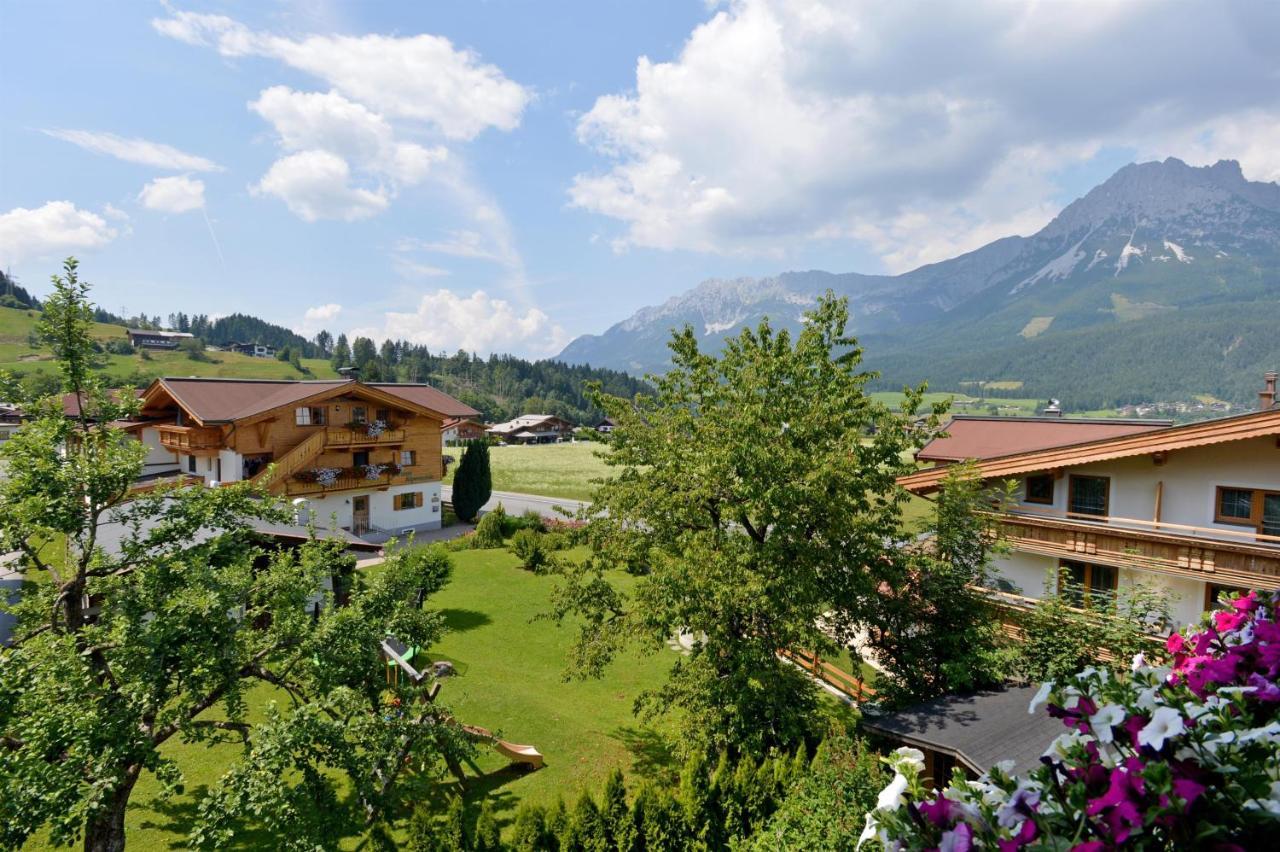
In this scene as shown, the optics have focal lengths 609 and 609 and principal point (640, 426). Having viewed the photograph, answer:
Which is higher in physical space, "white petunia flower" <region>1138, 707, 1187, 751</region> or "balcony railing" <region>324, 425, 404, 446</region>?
"white petunia flower" <region>1138, 707, 1187, 751</region>

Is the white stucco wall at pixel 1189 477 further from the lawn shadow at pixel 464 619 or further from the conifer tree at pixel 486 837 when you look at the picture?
the lawn shadow at pixel 464 619

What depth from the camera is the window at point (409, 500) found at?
38.8m

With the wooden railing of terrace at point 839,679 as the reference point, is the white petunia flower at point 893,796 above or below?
above

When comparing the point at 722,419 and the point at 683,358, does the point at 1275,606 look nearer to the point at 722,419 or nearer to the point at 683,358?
the point at 722,419

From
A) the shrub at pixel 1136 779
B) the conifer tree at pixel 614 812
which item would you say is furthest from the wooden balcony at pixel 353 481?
the shrub at pixel 1136 779

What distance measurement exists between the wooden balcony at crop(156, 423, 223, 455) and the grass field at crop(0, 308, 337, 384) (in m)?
97.1

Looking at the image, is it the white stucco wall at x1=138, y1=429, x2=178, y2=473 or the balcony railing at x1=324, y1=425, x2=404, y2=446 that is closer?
the balcony railing at x1=324, y1=425, x2=404, y2=446

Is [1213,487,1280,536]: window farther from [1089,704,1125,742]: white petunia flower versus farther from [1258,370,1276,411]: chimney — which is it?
[1089,704,1125,742]: white petunia flower

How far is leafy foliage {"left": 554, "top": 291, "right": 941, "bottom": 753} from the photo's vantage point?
477 inches

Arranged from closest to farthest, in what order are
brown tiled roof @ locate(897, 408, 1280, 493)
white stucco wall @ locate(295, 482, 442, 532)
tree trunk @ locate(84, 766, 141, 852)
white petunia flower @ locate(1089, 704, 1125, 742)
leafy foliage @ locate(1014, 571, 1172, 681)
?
1. white petunia flower @ locate(1089, 704, 1125, 742)
2. tree trunk @ locate(84, 766, 141, 852)
3. leafy foliage @ locate(1014, 571, 1172, 681)
4. brown tiled roof @ locate(897, 408, 1280, 493)
5. white stucco wall @ locate(295, 482, 442, 532)

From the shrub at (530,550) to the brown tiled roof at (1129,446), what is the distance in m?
16.8

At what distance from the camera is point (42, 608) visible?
872 cm

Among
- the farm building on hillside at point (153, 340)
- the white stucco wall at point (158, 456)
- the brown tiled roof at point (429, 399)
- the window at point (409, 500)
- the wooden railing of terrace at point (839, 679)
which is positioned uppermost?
the farm building on hillside at point (153, 340)

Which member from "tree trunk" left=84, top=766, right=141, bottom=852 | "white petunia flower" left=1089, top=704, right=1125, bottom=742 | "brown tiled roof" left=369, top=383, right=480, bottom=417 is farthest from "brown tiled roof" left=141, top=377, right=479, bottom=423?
"white petunia flower" left=1089, top=704, right=1125, bottom=742
